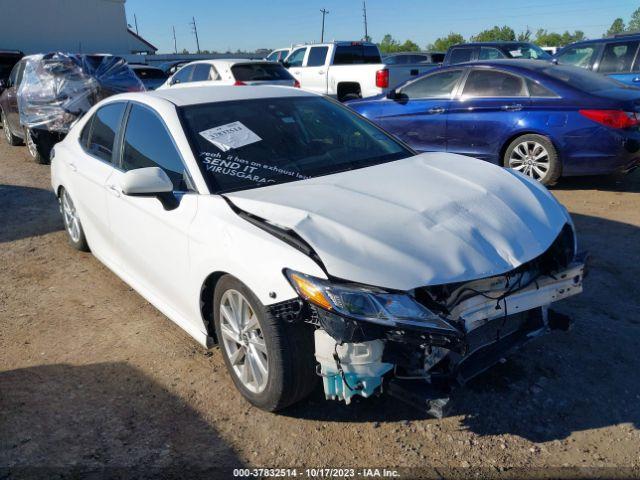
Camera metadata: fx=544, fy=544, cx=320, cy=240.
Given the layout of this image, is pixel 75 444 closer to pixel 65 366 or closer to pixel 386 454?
pixel 65 366

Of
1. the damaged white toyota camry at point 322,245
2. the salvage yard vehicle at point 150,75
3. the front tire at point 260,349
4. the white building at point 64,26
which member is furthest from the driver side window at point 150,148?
the white building at point 64,26

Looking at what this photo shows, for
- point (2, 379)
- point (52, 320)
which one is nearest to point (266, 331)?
point (2, 379)

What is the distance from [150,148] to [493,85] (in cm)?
507

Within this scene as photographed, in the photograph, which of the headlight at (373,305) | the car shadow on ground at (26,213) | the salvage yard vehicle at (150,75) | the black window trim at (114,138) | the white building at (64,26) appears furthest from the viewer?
the white building at (64,26)

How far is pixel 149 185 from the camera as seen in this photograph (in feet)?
9.74

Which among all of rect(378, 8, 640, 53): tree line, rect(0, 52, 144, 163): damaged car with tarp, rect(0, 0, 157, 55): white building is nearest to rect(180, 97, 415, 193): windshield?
rect(0, 52, 144, 163): damaged car with tarp

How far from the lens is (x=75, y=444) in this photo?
8.78ft

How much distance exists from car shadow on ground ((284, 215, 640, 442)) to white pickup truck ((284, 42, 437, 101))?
430 inches

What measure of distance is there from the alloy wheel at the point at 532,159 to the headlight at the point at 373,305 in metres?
4.98

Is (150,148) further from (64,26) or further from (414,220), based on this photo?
(64,26)

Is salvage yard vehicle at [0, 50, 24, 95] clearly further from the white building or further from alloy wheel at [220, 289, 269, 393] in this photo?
alloy wheel at [220, 289, 269, 393]

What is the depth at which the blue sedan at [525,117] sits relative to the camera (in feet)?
20.2

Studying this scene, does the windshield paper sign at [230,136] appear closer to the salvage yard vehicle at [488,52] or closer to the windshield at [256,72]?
the windshield at [256,72]

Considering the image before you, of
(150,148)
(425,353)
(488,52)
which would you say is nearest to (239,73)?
(488,52)
